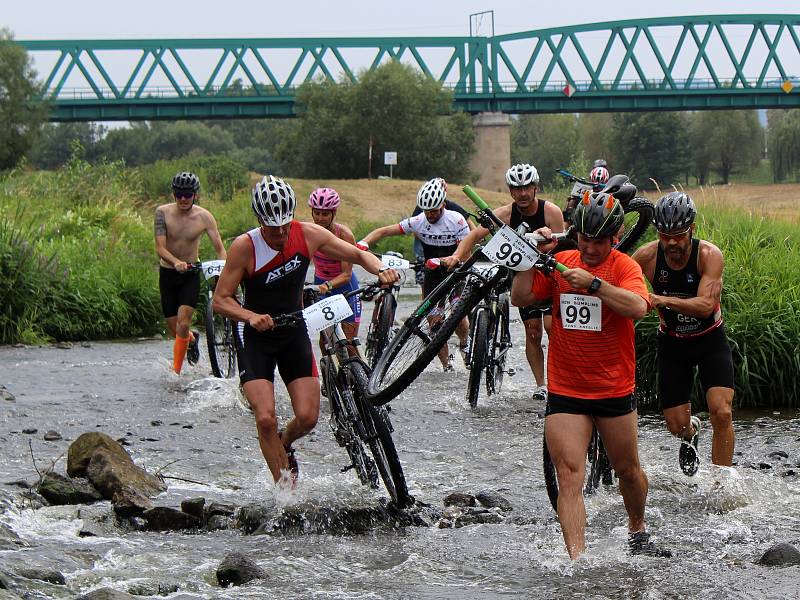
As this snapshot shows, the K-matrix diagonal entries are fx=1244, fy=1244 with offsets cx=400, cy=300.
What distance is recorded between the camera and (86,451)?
8.66m

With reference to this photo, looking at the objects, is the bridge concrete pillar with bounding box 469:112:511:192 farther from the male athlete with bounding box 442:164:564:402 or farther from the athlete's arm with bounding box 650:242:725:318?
the athlete's arm with bounding box 650:242:725:318

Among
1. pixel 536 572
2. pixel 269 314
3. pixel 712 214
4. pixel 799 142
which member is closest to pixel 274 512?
pixel 269 314

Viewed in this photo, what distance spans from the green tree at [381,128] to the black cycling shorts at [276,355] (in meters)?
77.1

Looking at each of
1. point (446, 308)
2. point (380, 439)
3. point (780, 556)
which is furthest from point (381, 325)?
point (780, 556)

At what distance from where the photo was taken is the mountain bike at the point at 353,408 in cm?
758

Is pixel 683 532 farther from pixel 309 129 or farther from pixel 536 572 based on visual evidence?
pixel 309 129

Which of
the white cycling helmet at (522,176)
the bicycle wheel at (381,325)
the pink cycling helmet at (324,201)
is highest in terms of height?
the white cycling helmet at (522,176)

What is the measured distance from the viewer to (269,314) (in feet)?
25.5

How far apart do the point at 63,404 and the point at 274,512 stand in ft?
18.1

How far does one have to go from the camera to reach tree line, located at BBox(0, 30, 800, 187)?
8081 centimetres

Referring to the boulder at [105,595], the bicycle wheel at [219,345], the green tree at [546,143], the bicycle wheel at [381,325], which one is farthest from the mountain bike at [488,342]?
the green tree at [546,143]

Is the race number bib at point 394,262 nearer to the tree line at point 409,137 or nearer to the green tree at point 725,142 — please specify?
the tree line at point 409,137

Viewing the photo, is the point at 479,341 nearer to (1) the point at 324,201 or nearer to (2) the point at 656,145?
(1) the point at 324,201

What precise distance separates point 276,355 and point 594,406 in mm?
2325
